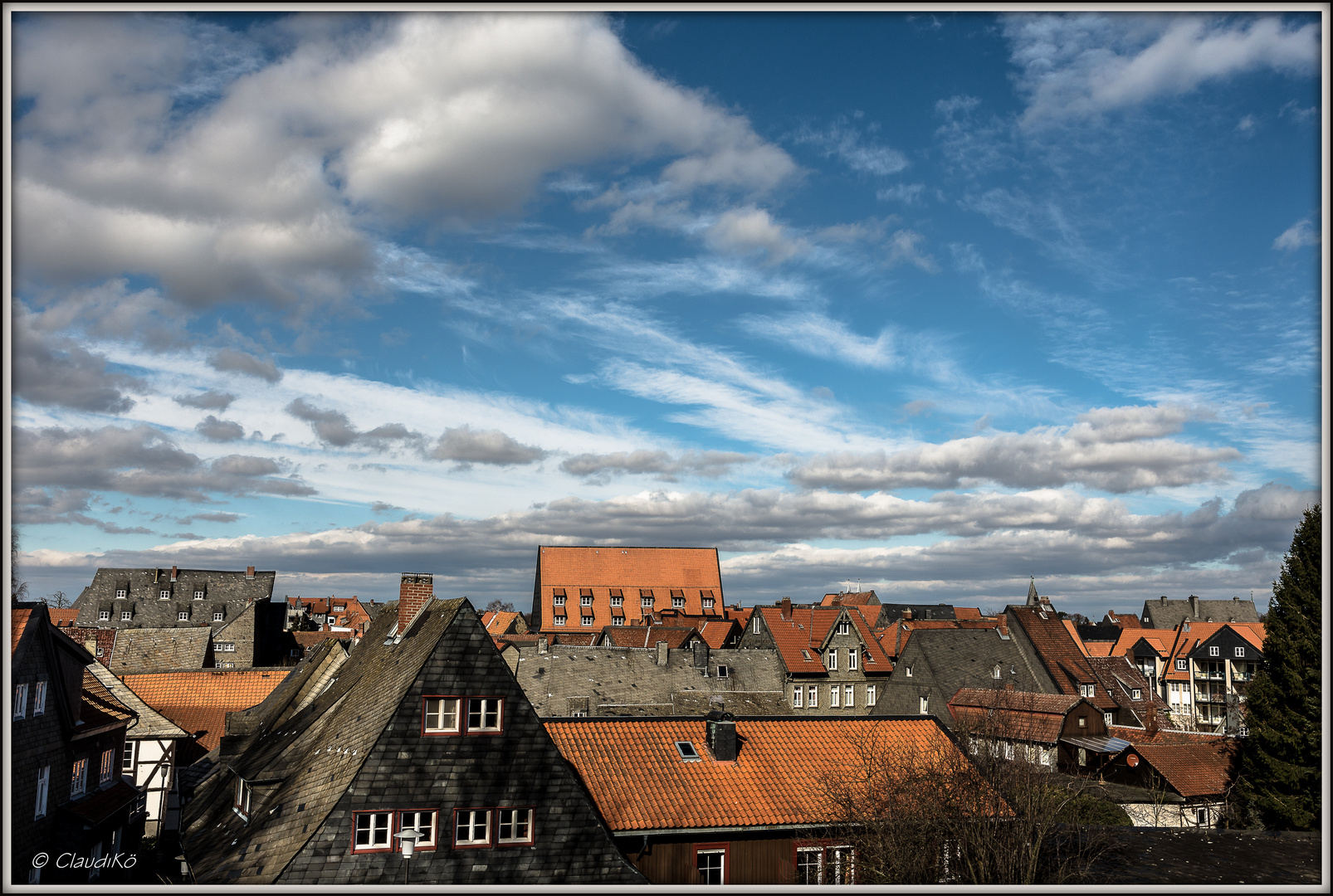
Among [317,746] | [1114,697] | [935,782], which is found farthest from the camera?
[1114,697]

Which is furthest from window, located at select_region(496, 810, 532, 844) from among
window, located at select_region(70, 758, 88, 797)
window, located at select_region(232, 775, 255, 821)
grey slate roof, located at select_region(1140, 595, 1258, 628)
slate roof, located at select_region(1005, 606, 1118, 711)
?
grey slate roof, located at select_region(1140, 595, 1258, 628)

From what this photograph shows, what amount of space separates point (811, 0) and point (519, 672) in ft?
154

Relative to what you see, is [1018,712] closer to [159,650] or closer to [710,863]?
[710,863]

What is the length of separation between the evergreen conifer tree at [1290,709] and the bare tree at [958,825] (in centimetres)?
1893

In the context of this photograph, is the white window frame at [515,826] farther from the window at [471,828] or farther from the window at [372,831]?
the window at [372,831]

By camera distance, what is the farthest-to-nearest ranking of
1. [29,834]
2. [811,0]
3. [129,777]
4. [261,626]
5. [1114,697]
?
[261,626], [1114,697], [129,777], [29,834], [811,0]

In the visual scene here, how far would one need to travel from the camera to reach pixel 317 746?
23266 mm

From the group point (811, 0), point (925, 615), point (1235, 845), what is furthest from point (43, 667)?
point (925, 615)

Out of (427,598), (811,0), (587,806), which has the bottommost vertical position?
(587,806)

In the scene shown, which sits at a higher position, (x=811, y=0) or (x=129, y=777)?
(x=811, y=0)

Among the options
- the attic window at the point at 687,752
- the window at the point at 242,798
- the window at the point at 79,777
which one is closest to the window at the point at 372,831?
the window at the point at 242,798

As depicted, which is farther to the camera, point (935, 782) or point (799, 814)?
point (799, 814)

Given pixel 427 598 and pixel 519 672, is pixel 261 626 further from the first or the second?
pixel 427 598

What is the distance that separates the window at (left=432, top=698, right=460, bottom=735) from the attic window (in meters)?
8.24
